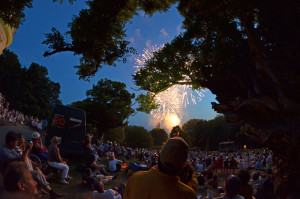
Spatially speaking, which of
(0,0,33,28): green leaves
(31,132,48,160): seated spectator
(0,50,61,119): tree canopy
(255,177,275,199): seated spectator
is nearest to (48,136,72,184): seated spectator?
(31,132,48,160): seated spectator

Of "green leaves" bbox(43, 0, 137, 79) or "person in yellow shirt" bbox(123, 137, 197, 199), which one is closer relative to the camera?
"person in yellow shirt" bbox(123, 137, 197, 199)

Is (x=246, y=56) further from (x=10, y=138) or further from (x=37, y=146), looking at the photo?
(x=37, y=146)

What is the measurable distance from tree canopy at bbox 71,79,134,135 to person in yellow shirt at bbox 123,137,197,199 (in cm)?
3273

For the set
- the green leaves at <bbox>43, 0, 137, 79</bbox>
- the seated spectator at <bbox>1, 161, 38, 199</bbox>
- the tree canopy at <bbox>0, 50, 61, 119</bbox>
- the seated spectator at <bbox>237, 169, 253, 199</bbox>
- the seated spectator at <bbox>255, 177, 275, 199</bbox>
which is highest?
the tree canopy at <bbox>0, 50, 61, 119</bbox>

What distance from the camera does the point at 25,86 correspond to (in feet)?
159

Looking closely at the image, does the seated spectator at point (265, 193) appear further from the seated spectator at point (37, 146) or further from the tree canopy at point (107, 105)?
the tree canopy at point (107, 105)

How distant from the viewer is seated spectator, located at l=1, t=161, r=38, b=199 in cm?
201

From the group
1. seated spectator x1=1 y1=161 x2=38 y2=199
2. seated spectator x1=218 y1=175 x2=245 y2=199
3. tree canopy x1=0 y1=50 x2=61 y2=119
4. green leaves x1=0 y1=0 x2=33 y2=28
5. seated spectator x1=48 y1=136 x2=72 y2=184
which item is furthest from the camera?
tree canopy x1=0 y1=50 x2=61 y2=119

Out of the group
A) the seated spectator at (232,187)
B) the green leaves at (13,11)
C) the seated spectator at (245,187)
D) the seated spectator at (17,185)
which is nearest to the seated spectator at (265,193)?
the seated spectator at (245,187)

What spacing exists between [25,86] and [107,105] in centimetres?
2553

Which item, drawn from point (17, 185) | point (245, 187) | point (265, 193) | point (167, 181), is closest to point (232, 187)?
point (245, 187)

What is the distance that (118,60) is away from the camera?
607cm

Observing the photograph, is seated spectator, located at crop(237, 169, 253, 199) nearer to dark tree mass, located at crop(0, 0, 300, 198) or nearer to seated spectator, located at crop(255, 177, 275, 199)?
dark tree mass, located at crop(0, 0, 300, 198)

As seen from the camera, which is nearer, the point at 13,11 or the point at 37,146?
the point at 13,11
